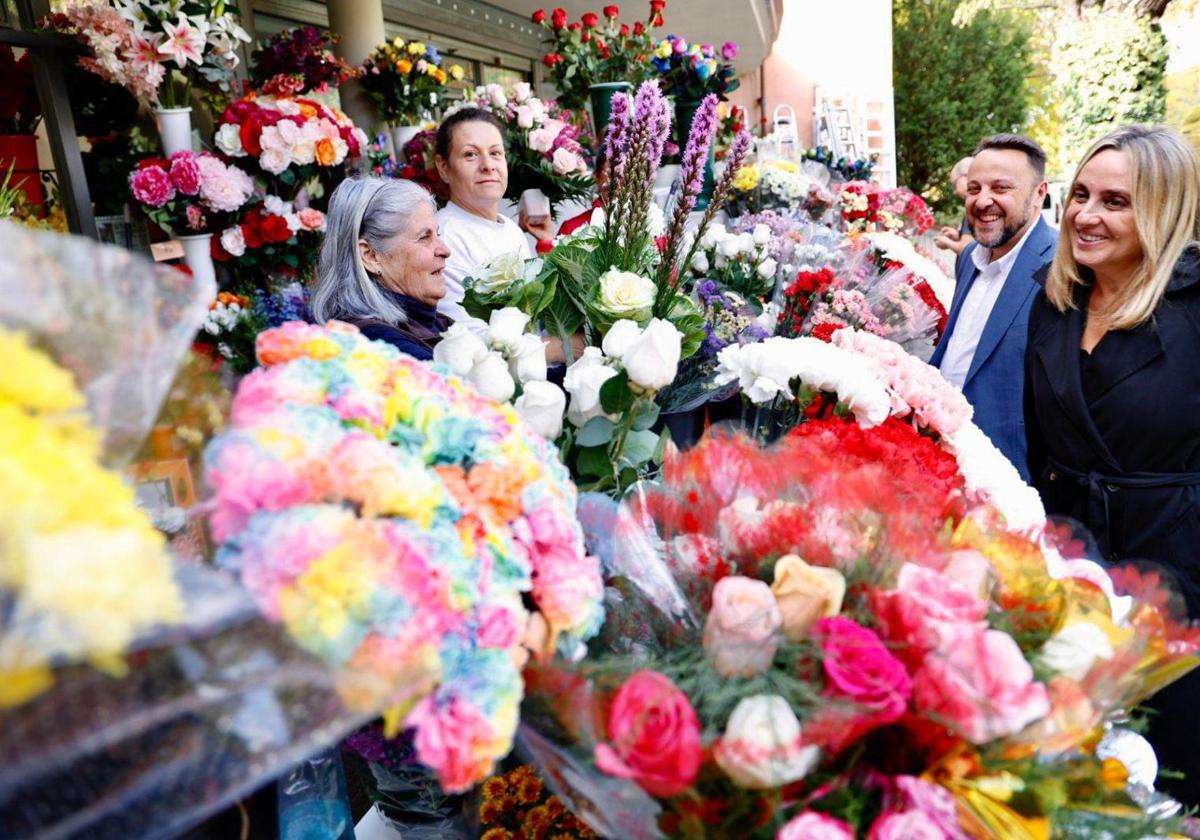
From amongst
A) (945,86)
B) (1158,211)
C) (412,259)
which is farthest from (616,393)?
(945,86)

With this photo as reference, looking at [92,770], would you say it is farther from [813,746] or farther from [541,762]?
[813,746]

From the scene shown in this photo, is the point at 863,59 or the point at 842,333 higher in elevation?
the point at 863,59

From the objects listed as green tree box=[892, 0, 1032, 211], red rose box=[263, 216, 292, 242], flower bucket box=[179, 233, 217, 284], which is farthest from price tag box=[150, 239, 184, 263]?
green tree box=[892, 0, 1032, 211]

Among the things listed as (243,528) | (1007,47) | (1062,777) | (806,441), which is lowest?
(1062,777)

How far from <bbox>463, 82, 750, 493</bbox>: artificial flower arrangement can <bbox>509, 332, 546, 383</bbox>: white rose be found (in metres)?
0.05

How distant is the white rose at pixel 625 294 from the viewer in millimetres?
1327

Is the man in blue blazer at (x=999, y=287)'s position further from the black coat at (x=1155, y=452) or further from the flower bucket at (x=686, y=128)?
the flower bucket at (x=686, y=128)

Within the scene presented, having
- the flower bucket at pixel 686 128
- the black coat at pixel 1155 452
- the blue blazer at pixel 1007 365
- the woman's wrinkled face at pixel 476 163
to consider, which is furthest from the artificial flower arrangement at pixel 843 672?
the flower bucket at pixel 686 128

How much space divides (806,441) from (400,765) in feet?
2.29

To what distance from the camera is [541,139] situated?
3.40 meters

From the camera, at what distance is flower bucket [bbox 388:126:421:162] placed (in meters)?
3.94

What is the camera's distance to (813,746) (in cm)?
72

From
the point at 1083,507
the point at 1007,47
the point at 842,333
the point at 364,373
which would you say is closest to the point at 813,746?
the point at 364,373

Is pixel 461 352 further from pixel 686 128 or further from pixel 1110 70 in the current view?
pixel 1110 70
